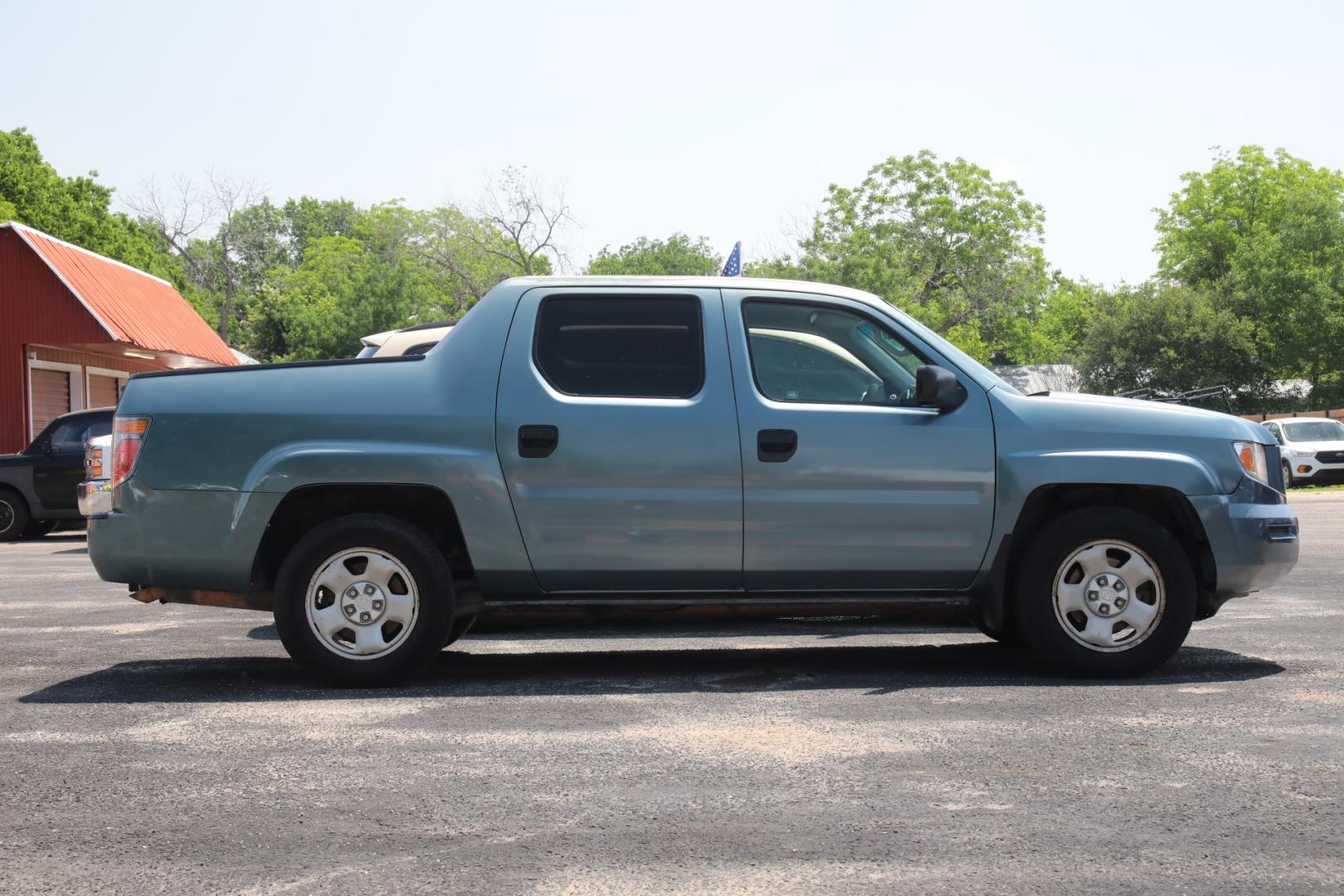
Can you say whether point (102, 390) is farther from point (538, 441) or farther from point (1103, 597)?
point (1103, 597)

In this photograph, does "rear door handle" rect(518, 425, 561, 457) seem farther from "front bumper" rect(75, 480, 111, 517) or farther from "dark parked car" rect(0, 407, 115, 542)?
"dark parked car" rect(0, 407, 115, 542)

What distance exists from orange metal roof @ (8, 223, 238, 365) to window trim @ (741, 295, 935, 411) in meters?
24.9

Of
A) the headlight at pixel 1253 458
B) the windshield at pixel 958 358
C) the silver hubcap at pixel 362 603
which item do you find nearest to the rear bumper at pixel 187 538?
the silver hubcap at pixel 362 603

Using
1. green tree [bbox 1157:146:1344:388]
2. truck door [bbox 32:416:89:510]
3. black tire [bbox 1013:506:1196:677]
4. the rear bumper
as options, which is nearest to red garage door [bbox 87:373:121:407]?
truck door [bbox 32:416:89:510]

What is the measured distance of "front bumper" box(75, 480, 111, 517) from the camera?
6729 mm

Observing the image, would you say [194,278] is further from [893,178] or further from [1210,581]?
[1210,581]

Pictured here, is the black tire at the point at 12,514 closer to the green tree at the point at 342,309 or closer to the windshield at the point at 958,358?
the windshield at the point at 958,358

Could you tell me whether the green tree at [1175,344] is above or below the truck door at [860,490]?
above

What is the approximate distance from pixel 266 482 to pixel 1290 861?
4611 millimetres

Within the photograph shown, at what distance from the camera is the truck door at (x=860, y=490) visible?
21.6 ft

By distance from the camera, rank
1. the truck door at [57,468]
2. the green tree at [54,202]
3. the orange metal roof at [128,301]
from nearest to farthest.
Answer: the truck door at [57,468], the orange metal roof at [128,301], the green tree at [54,202]

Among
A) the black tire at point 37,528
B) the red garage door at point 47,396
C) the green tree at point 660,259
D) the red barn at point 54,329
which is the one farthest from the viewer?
the green tree at point 660,259

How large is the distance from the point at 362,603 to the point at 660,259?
3785 inches

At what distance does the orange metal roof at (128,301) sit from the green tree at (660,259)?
179ft
